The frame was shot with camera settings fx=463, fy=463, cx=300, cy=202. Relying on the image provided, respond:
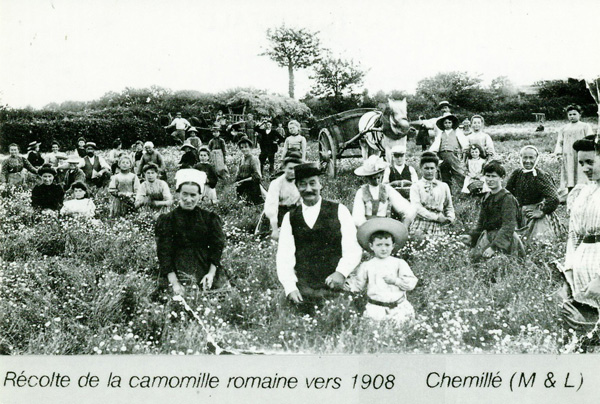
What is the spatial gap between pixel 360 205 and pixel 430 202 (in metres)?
0.86

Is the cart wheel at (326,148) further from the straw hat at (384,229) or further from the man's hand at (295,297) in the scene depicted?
the man's hand at (295,297)

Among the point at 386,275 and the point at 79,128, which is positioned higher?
the point at 79,128

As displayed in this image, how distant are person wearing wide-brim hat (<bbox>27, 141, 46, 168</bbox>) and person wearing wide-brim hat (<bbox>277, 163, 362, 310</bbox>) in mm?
2775

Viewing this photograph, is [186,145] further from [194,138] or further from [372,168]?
[372,168]

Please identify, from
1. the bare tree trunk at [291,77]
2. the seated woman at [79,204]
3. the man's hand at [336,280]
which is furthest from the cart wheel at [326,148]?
the seated woman at [79,204]

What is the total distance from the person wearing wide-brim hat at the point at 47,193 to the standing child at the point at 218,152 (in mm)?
1630

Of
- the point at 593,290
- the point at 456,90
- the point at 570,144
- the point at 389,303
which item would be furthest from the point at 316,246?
the point at 570,144

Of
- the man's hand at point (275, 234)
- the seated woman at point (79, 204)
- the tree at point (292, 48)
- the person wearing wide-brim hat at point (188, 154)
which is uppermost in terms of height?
the tree at point (292, 48)

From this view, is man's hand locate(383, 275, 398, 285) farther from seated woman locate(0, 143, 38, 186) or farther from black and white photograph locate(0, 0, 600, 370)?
seated woman locate(0, 143, 38, 186)

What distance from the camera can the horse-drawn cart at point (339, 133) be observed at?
225 inches

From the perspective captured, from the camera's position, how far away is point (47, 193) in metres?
4.79

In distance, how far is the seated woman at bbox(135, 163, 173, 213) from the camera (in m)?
4.66

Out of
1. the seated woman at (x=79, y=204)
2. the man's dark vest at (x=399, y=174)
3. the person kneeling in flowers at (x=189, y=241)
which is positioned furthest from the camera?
the man's dark vest at (x=399, y=174)

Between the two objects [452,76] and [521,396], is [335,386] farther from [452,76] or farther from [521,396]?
[452,76]
